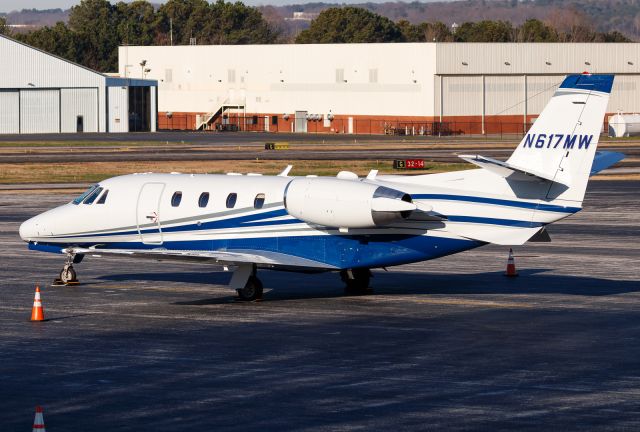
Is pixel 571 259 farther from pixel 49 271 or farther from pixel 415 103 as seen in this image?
pixel 415 103

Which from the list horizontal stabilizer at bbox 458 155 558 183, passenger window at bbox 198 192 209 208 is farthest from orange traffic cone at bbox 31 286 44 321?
horizontal stabilizer at bbox 458 155 558 183

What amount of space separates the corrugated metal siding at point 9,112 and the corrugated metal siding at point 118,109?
10108 mm

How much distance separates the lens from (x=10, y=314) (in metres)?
28.2

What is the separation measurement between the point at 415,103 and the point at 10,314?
4231 inches

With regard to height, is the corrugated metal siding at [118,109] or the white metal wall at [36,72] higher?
the white metal wall at [36,72]

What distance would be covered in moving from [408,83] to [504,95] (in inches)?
420

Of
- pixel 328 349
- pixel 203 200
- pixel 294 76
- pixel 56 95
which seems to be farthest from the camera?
pixel 294 76

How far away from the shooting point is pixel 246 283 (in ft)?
97.8

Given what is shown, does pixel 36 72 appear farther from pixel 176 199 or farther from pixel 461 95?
pixel 176 199

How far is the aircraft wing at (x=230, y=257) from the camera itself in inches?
1115

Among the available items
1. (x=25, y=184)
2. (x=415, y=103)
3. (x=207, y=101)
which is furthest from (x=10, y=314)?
(x=207, y=101)

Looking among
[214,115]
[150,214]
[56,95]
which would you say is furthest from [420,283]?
[214,115]

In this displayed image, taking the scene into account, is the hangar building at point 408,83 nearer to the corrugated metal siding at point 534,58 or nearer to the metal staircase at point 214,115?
the corrugated metal siding at point 534,58

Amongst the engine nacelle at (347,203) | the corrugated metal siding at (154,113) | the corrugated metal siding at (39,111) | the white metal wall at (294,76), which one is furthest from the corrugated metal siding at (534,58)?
the engine nacelle at (347,203)
